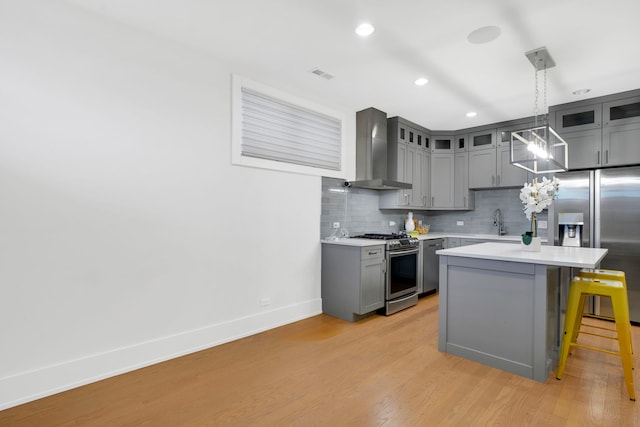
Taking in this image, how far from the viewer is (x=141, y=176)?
2607 millimetres

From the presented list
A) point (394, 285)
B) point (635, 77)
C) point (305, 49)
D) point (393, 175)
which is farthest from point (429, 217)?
point (305, 49)

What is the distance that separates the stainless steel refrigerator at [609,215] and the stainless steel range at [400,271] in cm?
180

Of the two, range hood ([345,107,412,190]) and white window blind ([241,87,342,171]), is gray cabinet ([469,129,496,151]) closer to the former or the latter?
range hood ([345,107,412,190])

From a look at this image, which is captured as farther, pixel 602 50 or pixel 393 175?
pixel 393 175

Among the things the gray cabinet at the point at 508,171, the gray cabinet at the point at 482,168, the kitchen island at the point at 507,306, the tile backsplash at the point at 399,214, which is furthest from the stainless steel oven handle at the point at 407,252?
the gray cabinet at the point at 508,171

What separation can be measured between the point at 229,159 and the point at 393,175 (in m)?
2.61

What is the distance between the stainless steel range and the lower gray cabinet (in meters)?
0.11

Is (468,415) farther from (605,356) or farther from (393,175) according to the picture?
(393,175)

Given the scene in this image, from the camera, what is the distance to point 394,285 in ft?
13.4

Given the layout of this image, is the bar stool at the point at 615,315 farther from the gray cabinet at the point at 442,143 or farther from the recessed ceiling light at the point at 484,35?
the gray cabinet at the point at 442,143

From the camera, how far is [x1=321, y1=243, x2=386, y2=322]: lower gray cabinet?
365cm

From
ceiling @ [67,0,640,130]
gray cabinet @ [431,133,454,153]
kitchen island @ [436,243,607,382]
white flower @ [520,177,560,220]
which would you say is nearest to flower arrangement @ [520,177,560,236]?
white flower @ [520,177,560,220]

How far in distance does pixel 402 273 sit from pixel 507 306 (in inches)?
70.7

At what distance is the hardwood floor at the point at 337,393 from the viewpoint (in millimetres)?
1923
